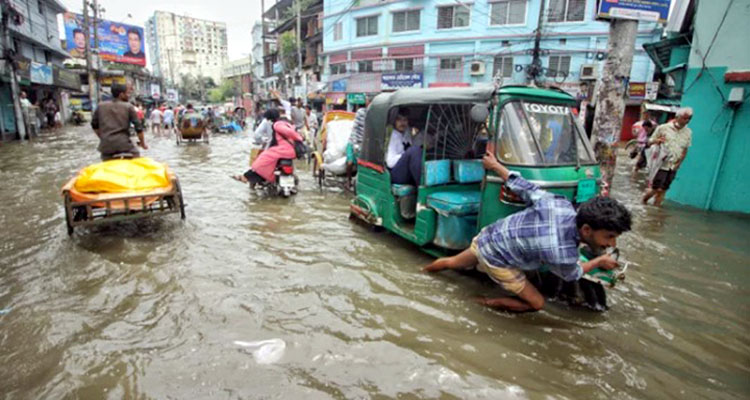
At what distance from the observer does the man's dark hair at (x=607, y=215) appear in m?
2.85

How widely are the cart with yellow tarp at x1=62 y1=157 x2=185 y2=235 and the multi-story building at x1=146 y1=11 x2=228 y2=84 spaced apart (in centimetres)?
8172

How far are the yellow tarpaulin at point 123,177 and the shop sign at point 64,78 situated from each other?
20848 mm

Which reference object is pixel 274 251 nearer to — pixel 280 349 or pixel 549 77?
pixel 280 349

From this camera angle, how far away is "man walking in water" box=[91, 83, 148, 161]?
5.51 m

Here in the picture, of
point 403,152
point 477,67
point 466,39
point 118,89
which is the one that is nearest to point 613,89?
point 403,152

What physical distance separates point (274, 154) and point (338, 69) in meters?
25.0

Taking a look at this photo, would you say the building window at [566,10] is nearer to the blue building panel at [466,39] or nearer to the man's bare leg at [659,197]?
the blue building panel at [466,39]

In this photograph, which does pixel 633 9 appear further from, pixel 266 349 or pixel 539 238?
pixel 266 349

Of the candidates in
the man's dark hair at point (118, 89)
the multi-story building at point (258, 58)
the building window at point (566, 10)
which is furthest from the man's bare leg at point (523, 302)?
the multi-story building at point (258, 58)

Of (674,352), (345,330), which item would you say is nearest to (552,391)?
(674,352)

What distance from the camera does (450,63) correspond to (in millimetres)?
24281

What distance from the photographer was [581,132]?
167 inches

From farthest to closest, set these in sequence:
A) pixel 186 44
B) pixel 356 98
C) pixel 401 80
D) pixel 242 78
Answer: pixel 186 44
pixel 242 78
pixel 356 98
pixel 401 80

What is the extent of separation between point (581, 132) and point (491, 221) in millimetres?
1430
